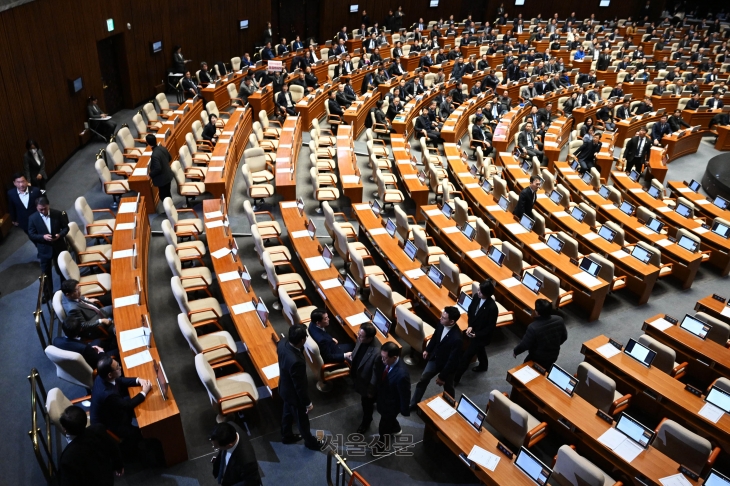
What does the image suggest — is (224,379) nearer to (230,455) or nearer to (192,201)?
(230,455)

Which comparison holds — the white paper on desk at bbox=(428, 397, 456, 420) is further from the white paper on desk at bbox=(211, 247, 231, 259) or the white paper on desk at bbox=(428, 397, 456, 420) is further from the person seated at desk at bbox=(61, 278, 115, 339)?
the white paper on desk at bbox=(211, 247, 231, 259)

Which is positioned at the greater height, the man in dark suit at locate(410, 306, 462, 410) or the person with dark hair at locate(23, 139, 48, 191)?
the person with dark hair at locate(23, 139, 48, 191)

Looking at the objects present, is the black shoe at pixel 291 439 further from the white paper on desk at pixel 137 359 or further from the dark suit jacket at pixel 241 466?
the white paper on desk at pixel 137 359

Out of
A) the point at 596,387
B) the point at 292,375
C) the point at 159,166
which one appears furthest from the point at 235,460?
the point at 159,166

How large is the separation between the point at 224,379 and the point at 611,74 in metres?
21.0

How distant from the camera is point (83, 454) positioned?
3971 millimetres

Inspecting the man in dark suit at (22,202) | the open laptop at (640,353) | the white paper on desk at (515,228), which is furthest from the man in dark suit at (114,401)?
the white paper on desk at (515,228)

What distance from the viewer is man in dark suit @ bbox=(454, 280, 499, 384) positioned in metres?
5.88

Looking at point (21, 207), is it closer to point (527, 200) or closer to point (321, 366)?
point (321, 366)

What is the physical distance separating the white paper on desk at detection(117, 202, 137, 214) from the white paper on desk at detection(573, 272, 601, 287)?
6.71 meters

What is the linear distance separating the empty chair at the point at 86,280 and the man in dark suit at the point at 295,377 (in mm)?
3127

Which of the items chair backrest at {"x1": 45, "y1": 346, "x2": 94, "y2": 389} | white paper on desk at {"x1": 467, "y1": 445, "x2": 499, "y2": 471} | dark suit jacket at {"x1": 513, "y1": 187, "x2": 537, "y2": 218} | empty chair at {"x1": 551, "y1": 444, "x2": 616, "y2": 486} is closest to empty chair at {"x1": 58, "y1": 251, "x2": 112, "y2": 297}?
chair backrest at {"x1": 45, "y1": 346, "x2": 94, "y2": 389}

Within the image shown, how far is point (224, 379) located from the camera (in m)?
5.50

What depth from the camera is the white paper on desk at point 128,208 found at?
8.23 meters
